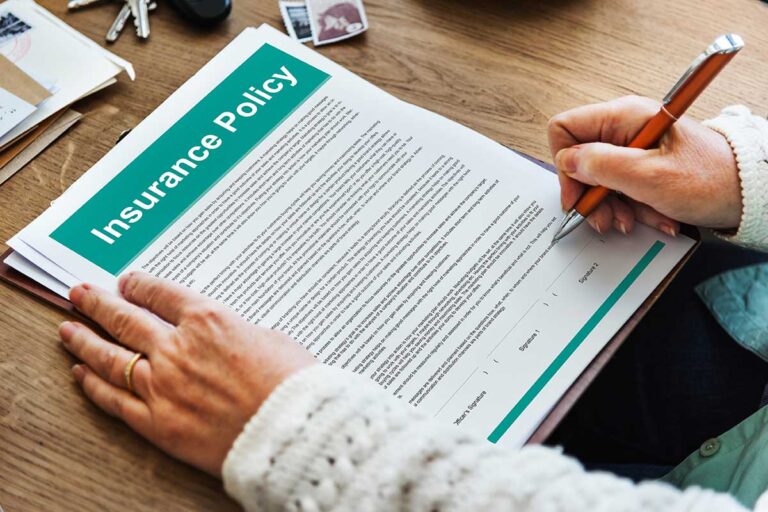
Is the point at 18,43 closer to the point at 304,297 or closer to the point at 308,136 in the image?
the point at 308,136

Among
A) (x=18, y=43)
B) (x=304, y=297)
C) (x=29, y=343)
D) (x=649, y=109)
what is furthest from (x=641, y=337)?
(x=18, y=43)

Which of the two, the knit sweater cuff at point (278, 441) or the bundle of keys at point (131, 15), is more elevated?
the bundle of keys at point (131, 15)

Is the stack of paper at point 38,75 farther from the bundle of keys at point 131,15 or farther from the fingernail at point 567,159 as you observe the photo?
the fingernail at point 567,159

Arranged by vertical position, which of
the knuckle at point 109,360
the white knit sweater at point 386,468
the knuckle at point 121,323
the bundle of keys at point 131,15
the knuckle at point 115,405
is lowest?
the knuckle at point 115,405

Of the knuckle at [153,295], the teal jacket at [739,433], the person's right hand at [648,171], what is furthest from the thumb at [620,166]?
the knuckle at [153,295]

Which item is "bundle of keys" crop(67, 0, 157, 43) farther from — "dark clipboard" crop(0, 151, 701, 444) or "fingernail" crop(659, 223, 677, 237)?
"fingernail" crop(659, 223, 677, 237)

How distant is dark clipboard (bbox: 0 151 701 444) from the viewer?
64cm

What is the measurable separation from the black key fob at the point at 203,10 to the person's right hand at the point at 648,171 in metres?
0.40

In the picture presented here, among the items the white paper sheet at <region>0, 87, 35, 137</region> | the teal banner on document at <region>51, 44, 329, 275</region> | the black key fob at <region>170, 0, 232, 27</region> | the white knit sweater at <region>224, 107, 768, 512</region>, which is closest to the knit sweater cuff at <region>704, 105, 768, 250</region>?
the white knit sweater at <region>224, 107, 768, 512</region>

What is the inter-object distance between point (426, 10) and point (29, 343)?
552mm

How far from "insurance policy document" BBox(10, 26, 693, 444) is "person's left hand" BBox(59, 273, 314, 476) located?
0.11 feet

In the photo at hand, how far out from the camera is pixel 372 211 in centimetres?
73

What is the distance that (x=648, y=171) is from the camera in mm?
691

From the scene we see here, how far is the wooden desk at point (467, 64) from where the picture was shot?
0.76m
